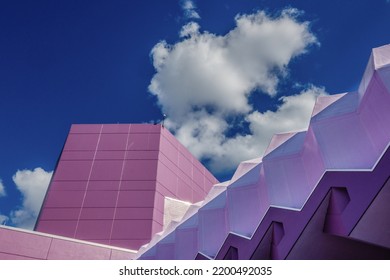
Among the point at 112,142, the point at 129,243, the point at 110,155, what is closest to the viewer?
the point at 129,243

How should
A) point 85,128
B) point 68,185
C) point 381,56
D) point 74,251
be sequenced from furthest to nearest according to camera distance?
1. point 85,128
2. point 68,185
3. point 74,251
4. point 381,56

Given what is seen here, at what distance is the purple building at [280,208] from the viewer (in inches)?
316

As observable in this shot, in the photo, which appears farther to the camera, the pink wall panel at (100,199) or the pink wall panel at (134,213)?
the pink wall panel at (100,199)

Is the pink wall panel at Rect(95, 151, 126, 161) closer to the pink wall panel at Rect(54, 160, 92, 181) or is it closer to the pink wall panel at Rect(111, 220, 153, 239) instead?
the pink wall panel at Rect(54, 160, 92, 181)

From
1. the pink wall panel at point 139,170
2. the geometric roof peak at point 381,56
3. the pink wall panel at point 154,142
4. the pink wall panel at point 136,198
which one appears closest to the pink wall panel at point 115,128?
the pink wall panel at point 154,142

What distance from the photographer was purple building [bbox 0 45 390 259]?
316 inches

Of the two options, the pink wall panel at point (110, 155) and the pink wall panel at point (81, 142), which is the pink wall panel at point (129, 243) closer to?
the pink wall panel at point (110, 155)

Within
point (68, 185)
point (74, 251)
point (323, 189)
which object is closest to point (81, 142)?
point (68, 185)

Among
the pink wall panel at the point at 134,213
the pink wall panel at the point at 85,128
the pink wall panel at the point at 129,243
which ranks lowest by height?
the pink wall panel at the point at 129,243

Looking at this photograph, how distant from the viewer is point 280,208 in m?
10.5

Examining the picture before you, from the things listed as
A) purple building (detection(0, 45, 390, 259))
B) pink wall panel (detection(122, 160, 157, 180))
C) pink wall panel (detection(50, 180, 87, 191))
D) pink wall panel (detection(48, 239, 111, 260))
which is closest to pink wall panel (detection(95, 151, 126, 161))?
pink wall panel (detection(122, 160, 157, 180))

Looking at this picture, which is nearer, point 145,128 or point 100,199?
point 100,199

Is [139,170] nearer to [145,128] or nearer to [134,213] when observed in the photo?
[134,213]
